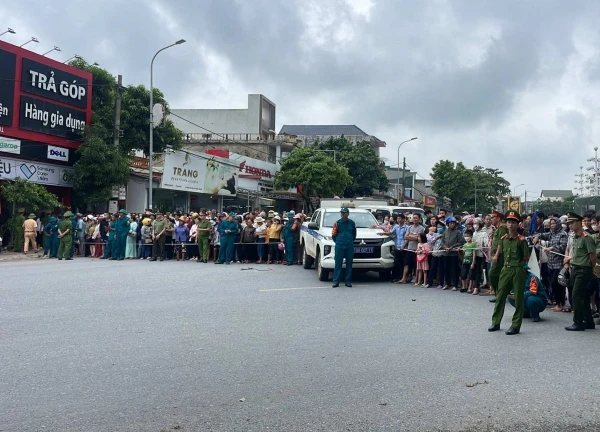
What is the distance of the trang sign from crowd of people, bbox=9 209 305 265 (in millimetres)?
6566

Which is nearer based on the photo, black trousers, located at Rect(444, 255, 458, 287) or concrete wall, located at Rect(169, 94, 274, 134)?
black trousers, located at Rect(444, 255, 458, 287)

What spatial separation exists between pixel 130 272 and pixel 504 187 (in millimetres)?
70851

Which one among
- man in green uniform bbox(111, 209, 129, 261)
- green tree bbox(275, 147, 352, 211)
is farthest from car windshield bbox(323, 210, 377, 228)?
green tree bbox(275, 147, 352, 211)

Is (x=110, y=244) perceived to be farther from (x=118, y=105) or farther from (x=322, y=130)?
(x=322, y=130)

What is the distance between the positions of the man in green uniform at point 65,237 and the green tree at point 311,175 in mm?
28835

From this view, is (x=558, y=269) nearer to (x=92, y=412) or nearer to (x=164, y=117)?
(x=92, y=412)

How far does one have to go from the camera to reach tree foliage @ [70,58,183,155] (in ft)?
115

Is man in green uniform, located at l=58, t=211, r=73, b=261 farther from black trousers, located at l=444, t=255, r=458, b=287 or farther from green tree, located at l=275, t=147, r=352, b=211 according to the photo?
green tree, located at l=275, t=147, r=352, b=211

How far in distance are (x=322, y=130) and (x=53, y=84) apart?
6380 cm

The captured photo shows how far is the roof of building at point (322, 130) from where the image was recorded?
8844 centimetres

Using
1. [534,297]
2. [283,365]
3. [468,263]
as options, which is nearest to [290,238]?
[468,263]

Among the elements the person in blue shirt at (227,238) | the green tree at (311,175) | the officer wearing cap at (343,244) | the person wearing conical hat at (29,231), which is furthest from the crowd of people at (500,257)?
the green tree at (311,175)

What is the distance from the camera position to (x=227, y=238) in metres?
20.0

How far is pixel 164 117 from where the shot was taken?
35375 millimetres
